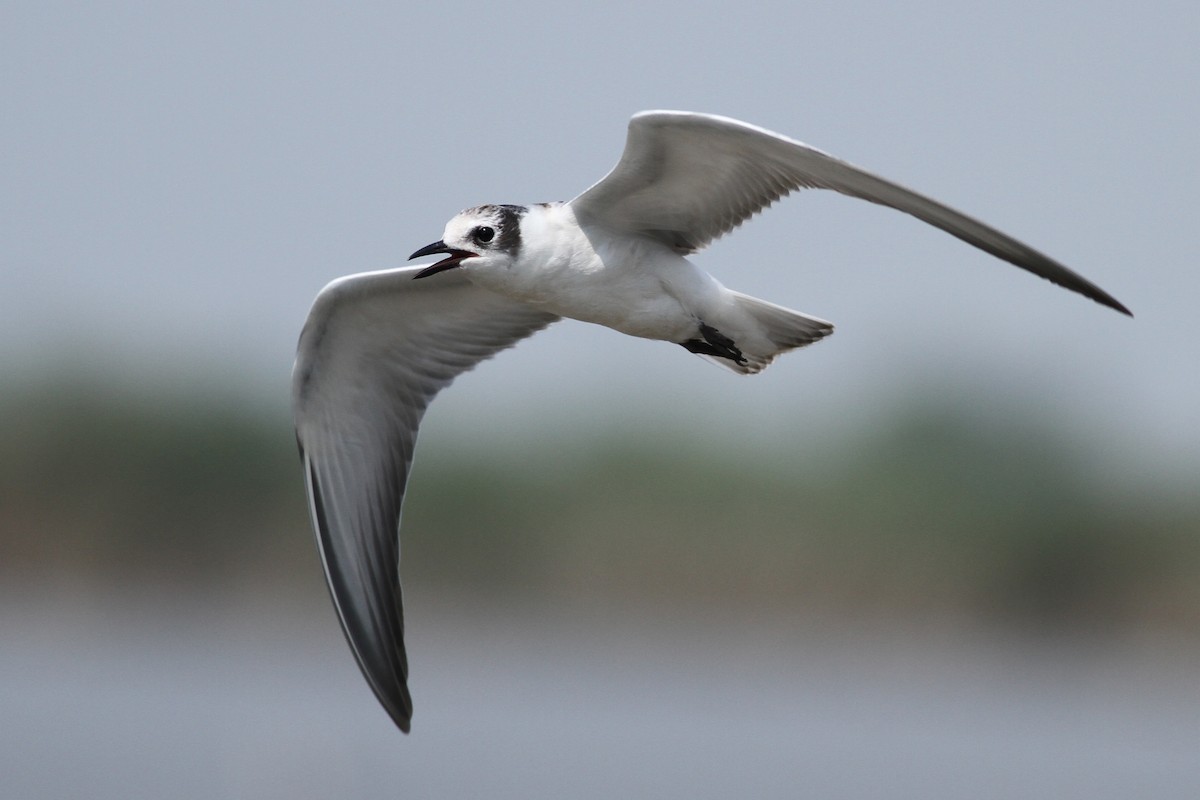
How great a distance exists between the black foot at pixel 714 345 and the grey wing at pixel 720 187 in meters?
0.43

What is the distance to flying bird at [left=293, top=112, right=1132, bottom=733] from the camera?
7.41 m

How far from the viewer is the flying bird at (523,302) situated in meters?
7.41

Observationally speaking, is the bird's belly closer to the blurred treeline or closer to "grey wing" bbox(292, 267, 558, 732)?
"grey wing" bbox(292, 267, 558, 732)

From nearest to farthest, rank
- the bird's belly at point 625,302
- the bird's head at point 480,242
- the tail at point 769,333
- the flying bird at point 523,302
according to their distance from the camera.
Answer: the flying bird at point 523,302
the bird's head at point 480,242
the bird's belly at point 625,302
the tail at point 769,333

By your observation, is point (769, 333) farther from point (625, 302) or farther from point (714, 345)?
point (625, 302)

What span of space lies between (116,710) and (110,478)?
13.9 feet

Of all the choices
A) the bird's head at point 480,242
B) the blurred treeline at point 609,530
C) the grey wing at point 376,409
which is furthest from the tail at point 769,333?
the blurred treeline at point 609,530

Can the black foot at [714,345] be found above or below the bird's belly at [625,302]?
below

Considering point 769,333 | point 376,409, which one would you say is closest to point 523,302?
point 769,333

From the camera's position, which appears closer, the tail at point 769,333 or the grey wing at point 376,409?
the tail at point 769,333

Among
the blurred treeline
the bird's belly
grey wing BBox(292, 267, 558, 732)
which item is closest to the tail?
the bird's belly

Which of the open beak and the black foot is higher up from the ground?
the open beak

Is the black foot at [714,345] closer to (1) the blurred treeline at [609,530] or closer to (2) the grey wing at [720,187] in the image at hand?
(2) the grey wing at [720,187]

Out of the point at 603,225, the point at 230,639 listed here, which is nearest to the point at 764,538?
the point at 230,639
